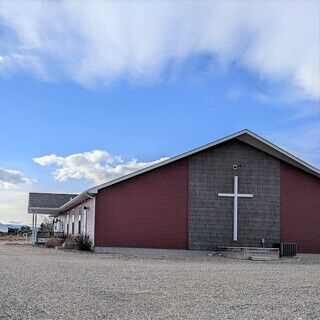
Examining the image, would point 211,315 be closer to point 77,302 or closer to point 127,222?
point 77,302

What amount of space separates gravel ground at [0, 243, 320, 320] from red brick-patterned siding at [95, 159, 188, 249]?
1051 cm

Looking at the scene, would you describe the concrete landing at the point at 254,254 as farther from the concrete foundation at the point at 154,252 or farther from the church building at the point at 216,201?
the church building at the point at 216,201

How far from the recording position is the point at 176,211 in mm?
27141

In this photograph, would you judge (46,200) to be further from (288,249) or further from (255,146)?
(288,249)

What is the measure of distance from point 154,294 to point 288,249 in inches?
683

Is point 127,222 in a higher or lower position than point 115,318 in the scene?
higher

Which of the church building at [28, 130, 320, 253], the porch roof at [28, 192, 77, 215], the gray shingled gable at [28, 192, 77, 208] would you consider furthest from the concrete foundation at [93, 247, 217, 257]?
the gray shingled gable at [28, 192, 77, 208]

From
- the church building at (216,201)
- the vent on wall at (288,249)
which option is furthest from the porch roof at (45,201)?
the vent on wall at (288,249)

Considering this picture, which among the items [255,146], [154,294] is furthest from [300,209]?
[154,294]

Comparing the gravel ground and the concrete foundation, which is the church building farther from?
the gravel ground

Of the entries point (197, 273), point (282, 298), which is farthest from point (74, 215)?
point (282, 298)

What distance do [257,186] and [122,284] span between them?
1650cm

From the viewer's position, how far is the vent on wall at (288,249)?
2692cm

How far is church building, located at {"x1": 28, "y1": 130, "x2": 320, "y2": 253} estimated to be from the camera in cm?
2683
